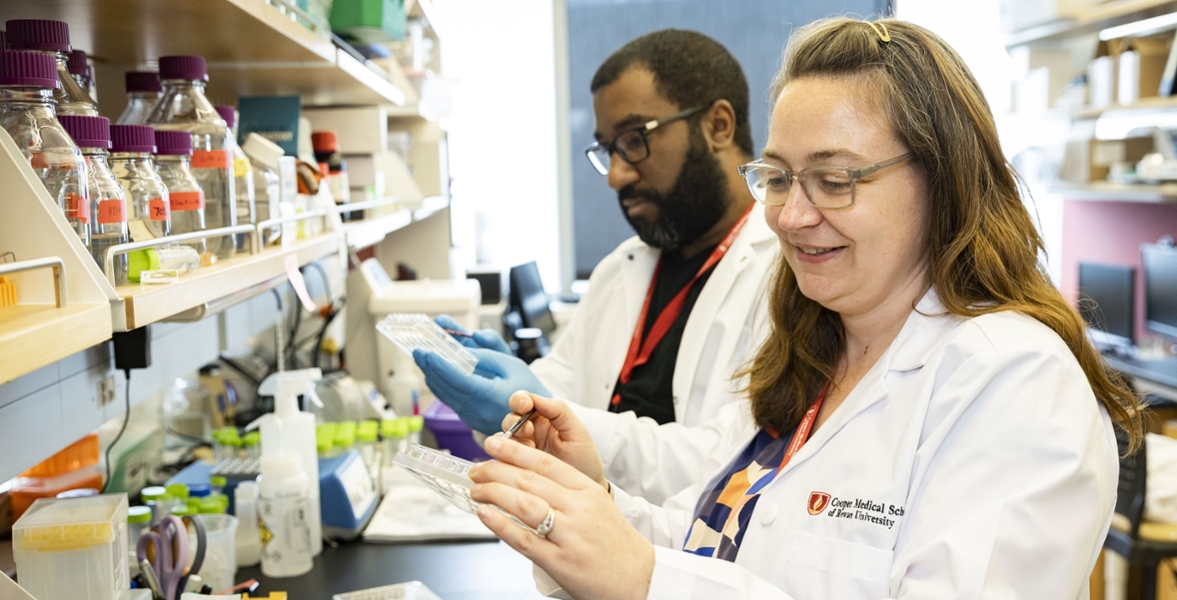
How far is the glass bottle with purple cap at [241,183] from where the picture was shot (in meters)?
1.39

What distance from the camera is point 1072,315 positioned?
43.1 inches

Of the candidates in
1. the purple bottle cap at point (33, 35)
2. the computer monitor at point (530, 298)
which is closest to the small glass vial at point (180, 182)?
the purple bottle cap at point (33, 35)

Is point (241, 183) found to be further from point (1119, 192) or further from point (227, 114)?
point (1119, 192)

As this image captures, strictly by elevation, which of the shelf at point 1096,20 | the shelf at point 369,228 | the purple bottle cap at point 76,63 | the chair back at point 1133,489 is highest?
the shelf at point 1096,20

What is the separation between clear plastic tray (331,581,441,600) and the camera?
149cm

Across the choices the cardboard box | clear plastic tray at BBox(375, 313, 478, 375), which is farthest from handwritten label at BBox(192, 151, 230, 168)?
the cardboard box

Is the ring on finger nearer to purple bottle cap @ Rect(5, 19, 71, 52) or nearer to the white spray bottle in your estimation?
purple bottle cap @ Rect(5, 19, 71, 52)

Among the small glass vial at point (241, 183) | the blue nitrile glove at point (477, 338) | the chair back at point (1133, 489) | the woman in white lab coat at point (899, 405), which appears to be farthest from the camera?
the chair back at point (1133, 489)

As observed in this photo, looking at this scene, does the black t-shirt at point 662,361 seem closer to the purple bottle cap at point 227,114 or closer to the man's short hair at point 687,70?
the man's short hair at point 687,70

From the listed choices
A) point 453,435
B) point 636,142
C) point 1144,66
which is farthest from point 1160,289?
point 453,435

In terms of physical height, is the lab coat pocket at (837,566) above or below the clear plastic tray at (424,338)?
below

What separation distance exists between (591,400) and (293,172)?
3.32 ft

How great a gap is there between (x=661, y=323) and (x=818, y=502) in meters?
1.05

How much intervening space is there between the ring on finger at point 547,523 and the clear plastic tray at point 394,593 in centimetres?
62
